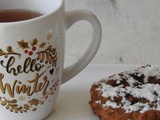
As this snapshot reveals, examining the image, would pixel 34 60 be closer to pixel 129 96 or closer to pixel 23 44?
pixel 23 44

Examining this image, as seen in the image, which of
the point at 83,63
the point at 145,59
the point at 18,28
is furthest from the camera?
the point at 145,59

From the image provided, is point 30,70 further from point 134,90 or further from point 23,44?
point 134,90

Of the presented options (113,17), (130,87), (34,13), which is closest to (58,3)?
(34,13)

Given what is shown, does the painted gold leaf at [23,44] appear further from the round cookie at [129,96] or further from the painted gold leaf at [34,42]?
the round cookie at [129,96]

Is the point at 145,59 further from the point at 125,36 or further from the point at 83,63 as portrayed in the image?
the point at 83,63

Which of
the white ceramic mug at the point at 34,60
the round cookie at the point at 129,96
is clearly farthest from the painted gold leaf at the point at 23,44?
the round cookie at the point at 129,96

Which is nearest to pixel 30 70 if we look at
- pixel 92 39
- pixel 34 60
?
pixel 34 60

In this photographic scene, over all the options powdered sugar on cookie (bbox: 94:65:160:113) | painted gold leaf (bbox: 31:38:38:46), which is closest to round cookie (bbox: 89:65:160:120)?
powdered sugar on cookie (bbox: 94:65:160:113)
